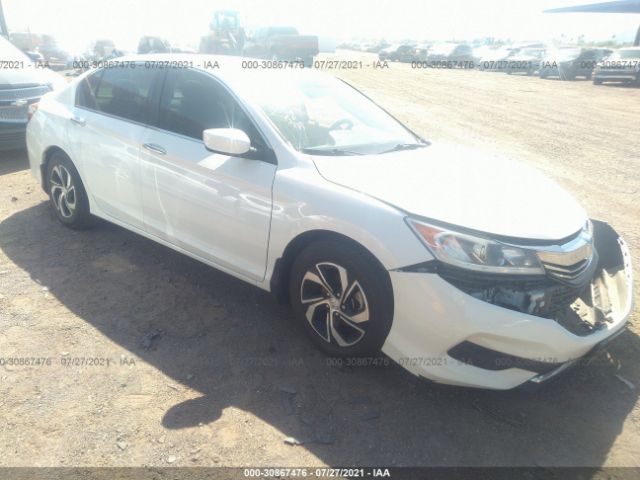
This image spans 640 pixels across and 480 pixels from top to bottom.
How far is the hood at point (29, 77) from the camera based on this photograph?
6953 mm

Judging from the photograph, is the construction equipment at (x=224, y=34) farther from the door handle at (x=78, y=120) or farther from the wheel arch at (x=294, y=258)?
the wheel arch at (x=294, y=258)

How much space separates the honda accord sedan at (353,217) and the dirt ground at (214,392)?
30 centimetres

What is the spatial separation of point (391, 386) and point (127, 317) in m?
1.83

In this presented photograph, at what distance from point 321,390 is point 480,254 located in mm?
1156

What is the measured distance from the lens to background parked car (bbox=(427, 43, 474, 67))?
3183 centimetres

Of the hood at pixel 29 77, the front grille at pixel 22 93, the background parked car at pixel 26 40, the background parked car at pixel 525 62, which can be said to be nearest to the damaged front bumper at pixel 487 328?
the front grille at pixel 22 93

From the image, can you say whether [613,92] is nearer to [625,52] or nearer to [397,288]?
[625,52]

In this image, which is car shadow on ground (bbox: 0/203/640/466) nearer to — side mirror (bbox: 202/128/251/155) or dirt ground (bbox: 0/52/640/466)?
dirt ground (bbox: 0/52/640/466)

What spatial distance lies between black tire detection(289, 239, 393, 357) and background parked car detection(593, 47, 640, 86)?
23186 mm

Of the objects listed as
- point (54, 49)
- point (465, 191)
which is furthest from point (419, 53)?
point (465, 191)

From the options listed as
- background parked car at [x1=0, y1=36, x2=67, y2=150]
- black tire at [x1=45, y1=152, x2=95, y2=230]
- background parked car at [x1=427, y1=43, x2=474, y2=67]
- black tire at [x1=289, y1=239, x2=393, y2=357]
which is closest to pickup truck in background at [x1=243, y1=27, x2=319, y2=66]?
background parked car at [x1=427, y1=43, x2=474, y2=67]

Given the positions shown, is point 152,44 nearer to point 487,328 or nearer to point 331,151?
point 331,151

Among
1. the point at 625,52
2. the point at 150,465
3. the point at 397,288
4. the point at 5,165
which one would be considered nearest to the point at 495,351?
the point at 397,288

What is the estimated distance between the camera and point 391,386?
285 centimetres
